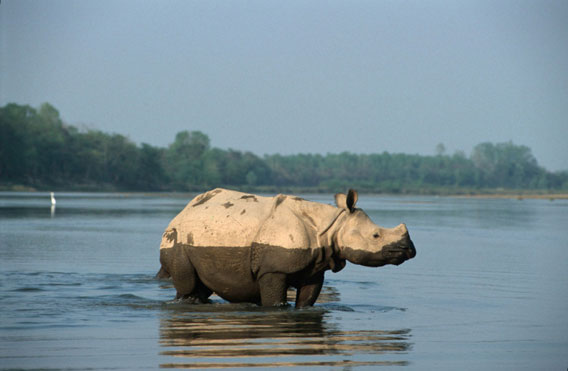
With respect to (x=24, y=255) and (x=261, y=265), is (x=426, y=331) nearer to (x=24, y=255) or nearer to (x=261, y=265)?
(x=261, y=265)

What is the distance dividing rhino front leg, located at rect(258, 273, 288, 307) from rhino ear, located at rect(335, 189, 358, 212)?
1.30 meters

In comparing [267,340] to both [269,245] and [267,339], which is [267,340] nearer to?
[267,339]

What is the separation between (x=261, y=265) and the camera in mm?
11523

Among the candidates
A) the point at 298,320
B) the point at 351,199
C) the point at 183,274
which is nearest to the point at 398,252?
the point at 351,199

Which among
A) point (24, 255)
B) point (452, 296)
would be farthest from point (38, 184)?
point (452, 296)

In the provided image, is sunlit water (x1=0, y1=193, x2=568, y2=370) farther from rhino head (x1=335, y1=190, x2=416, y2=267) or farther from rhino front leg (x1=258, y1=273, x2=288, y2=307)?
rhino head (x1=335, y1=190, x2=416, y2=267)

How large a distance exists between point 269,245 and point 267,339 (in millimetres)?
2026

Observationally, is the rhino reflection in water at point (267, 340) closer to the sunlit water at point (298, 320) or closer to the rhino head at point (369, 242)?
the sunlit water at point (298, 320)

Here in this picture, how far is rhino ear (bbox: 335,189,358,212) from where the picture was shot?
11677 mm

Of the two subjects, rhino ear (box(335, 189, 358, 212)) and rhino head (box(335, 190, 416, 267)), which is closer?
rhino head (box(335, 190, 416, 267))

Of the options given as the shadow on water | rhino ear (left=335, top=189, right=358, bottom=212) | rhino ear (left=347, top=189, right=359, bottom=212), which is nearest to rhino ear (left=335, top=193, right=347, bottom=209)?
rhino ear (left=335, top=189, right=358, bottom=212)

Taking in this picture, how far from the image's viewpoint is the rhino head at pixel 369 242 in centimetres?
1127

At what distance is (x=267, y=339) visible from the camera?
31.7 feet

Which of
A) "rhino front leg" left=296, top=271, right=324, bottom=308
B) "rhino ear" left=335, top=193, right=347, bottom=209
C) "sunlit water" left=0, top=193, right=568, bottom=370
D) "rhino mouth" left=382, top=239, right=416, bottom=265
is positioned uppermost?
"rhino ear" left=335, top=193, right=347, bottom=209
